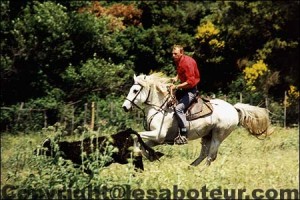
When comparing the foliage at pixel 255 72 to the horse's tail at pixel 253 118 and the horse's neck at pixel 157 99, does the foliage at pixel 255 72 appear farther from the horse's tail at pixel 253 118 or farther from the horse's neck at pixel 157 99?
the horse's neck at pixel 157 99

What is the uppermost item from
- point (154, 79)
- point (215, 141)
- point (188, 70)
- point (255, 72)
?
point (255, 72)

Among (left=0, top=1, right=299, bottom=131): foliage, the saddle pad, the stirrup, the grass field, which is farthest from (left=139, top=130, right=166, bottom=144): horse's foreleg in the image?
(left=0, top=1, right=299, bottom=131): foliage

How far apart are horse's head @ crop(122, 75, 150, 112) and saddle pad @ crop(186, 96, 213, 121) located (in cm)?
97

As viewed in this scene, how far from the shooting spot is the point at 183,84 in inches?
453

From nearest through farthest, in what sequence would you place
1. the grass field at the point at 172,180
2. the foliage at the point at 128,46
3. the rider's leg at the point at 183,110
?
1. the grass field at the point at 172,180
2. the rider's leg at the point at 183,110
3. the foliage at the point at 128,46

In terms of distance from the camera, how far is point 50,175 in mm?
7375

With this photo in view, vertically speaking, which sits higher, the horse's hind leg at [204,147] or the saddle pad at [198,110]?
the saddle pad at [198,110]

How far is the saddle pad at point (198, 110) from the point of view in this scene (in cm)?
1196

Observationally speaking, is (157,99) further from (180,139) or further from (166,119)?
(180,139)

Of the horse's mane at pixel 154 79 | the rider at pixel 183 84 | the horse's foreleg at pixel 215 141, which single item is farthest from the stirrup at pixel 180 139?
the horse's mane at pixel 154 79

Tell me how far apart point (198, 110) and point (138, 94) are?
1.31 m

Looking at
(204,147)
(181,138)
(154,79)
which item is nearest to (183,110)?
(181,138)

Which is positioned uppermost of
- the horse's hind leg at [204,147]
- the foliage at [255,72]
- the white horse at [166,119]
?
the foliage at [255,72]

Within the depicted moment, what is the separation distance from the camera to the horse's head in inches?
483
